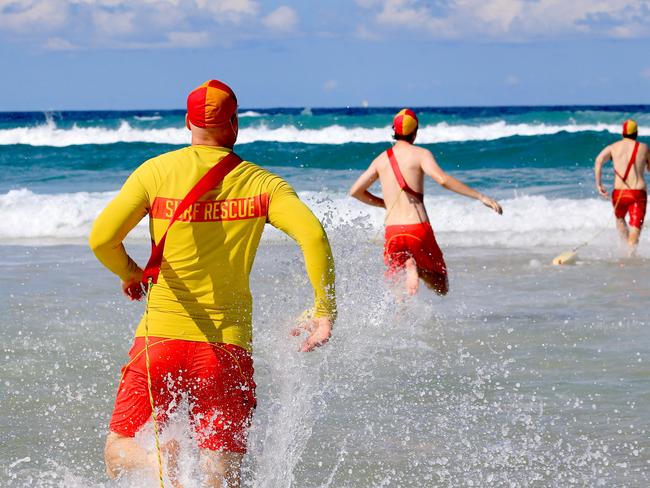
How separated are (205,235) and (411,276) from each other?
4.50 m

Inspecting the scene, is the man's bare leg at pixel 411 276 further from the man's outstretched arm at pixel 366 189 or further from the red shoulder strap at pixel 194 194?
the red shoulder strap at pixel 194 194

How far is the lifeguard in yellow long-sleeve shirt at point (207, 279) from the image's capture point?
3.15 m

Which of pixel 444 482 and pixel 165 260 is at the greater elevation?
pixel 165 260

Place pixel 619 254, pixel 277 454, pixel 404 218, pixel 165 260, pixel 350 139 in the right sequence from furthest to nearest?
pixel 350 139
pixel 619 254
pixel 404 218
pixel 277 454
pixel 165 260

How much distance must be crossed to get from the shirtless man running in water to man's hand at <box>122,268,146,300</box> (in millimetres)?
4182

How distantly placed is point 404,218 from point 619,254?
5048mm

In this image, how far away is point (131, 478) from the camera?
3.31m

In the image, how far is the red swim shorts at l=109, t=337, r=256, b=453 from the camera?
3197 millimetres

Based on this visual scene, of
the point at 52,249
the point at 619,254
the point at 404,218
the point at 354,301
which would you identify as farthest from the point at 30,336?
the point at 619,254

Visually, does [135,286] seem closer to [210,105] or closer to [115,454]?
[115,454]

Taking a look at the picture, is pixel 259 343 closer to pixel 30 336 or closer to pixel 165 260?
pixel 30 336

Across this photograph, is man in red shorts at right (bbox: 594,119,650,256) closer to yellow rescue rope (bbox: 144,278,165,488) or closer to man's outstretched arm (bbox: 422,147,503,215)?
man's outstretched arm (bbox: 422,147,503,215)

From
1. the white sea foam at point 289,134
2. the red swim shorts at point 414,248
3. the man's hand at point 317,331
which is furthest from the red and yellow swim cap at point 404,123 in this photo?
the white sea foam at point 289,134

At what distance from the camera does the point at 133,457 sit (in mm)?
3213
